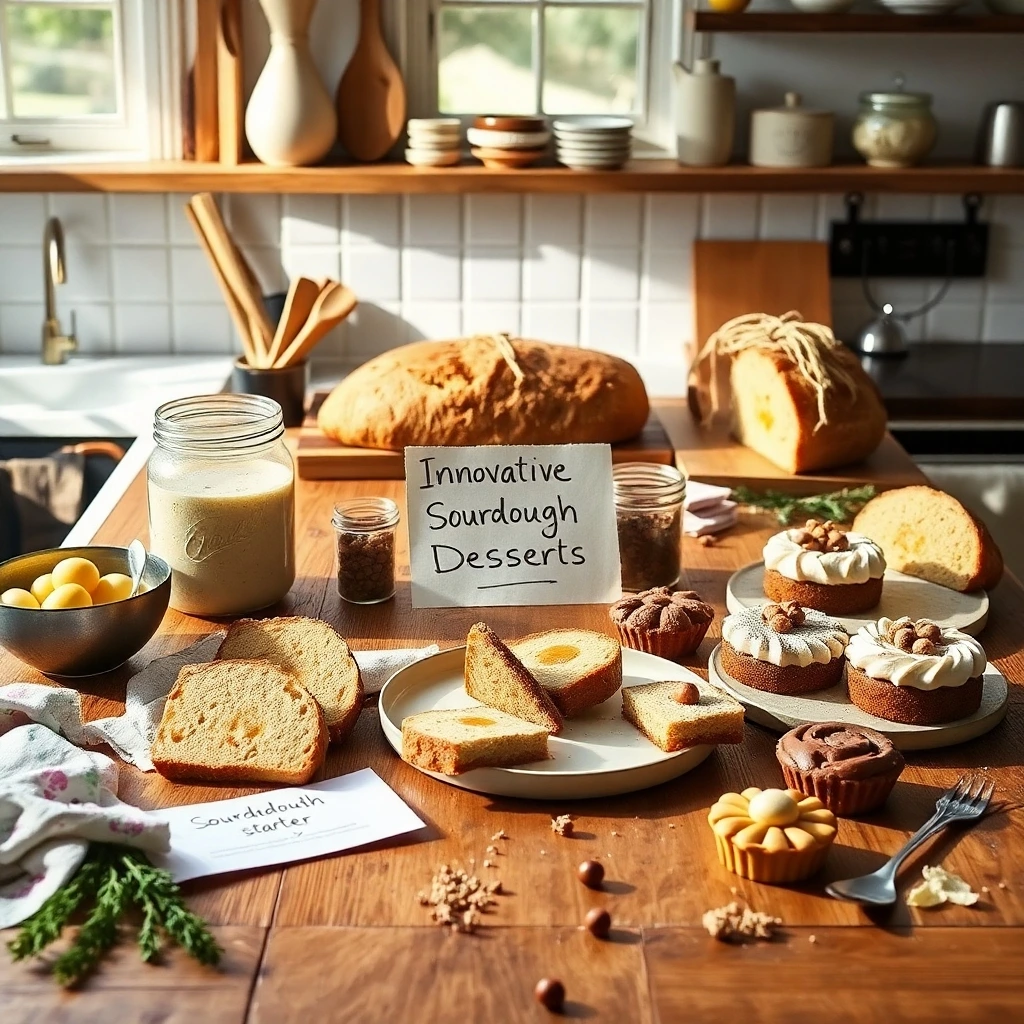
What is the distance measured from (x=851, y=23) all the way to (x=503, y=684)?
178 centimetres

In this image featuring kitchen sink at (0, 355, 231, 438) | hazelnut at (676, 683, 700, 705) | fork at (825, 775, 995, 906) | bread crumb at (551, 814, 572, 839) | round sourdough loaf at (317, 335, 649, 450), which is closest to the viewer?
fork at (825, 775, 995, 906)

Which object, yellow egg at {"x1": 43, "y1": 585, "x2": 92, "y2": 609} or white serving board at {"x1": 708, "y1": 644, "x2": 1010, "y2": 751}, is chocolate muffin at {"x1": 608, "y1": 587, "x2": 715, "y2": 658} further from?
yellow egg at {"x1": 43, "y1": 585, "x2": 92, "y2": 609}

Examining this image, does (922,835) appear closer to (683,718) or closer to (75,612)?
(683,718)

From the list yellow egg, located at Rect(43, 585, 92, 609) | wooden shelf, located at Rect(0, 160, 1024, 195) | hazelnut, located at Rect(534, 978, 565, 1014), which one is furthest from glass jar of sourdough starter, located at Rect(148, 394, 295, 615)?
wooden shelf, located at Rect(0, 160, 1024, 195)

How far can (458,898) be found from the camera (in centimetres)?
104

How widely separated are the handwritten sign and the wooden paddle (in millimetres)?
1302

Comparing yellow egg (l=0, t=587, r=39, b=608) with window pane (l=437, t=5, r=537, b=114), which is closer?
yellow egg (l=0, t=587, r=39, b=608)

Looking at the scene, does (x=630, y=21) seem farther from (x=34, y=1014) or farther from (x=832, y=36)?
(x=34, y=1014)

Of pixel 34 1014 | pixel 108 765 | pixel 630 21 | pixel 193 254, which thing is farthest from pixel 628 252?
pixel 34 1014

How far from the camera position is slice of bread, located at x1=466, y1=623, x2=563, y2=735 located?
1265mm

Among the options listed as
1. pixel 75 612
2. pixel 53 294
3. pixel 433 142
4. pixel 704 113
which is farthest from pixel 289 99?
pixel 75 612

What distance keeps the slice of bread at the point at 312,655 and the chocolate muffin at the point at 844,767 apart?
1.35 feet

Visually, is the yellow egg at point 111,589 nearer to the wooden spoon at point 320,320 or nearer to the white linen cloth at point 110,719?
the white linen cloth at point 110,719

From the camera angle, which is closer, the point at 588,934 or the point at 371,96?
the point at 588,934
